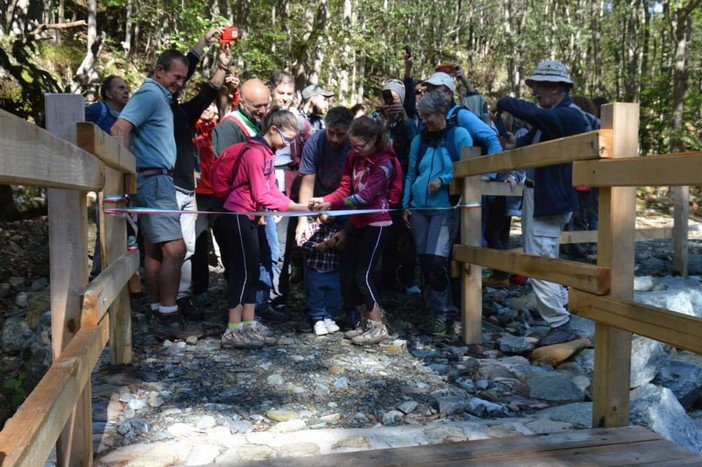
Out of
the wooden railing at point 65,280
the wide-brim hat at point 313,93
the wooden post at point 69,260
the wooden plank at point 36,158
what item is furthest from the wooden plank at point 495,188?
the wooden plank at point 36,158

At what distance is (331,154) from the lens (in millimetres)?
6215

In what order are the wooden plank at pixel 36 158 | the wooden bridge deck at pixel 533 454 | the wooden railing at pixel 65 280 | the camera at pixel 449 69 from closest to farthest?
the wooden plank at pixel 36 158 → the wooden railing at pixel 65 280 → the wooden bridge deck at pixel 533 454 → the camera at pixel 449 69

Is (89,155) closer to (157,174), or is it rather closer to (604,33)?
(157,174)

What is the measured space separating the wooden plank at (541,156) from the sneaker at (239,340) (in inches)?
86.5

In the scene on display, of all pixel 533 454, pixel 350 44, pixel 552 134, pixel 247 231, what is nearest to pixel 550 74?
pixel 552 134

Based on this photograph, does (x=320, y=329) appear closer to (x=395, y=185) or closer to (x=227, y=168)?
(x=395, y=185)

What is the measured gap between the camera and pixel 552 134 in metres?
5.24

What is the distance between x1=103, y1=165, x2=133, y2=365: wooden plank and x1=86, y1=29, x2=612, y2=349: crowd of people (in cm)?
68

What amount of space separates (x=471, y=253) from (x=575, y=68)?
33.6 metres

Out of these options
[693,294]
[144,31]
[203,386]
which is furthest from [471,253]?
[144,31]

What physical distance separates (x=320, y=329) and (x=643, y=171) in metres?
3.48

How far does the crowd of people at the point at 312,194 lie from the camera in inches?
209

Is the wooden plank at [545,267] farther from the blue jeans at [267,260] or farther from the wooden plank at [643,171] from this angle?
the blue jeans at [267,260]

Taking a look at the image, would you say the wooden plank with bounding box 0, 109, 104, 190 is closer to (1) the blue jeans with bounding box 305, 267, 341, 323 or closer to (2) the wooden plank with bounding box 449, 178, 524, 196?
(1) the blue jeans with bounding box 305, 267, 341, 323
